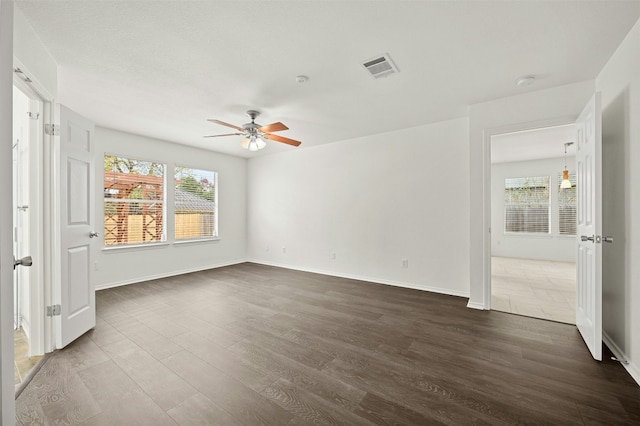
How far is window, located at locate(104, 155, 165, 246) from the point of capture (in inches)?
182

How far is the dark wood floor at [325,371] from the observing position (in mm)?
1660

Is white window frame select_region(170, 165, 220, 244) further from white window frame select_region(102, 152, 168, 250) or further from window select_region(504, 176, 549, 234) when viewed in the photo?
window select_region(504, 176, 549, 234)

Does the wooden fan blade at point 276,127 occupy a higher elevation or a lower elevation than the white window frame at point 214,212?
higher

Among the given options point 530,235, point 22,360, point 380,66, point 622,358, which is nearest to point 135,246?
point 22,360

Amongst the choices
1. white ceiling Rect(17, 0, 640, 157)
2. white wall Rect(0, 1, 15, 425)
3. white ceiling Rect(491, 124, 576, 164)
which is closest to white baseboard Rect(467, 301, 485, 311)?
white ceiling Rect(17, 0, 640, 157)

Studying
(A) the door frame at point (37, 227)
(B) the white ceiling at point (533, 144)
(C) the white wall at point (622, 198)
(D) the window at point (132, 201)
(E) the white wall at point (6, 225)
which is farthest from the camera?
(B) the white ceiling at point (533, 144)

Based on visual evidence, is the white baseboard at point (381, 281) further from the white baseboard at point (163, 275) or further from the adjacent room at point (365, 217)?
the white baseboard at point (163, 275)

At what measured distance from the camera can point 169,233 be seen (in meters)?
5.35

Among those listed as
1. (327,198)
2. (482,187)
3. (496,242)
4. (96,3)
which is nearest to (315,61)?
(96,3)

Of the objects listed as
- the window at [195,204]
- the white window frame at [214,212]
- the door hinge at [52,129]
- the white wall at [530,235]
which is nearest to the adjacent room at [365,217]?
the door hinge at [52,129]

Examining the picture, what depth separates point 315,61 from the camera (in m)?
2.54

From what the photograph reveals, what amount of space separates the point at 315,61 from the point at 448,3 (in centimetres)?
116

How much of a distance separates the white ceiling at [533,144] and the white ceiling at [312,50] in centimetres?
213

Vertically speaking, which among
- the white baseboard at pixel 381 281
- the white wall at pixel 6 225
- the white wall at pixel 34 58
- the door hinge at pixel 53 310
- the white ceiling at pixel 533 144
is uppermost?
the white ceiling at pixel 533 144
